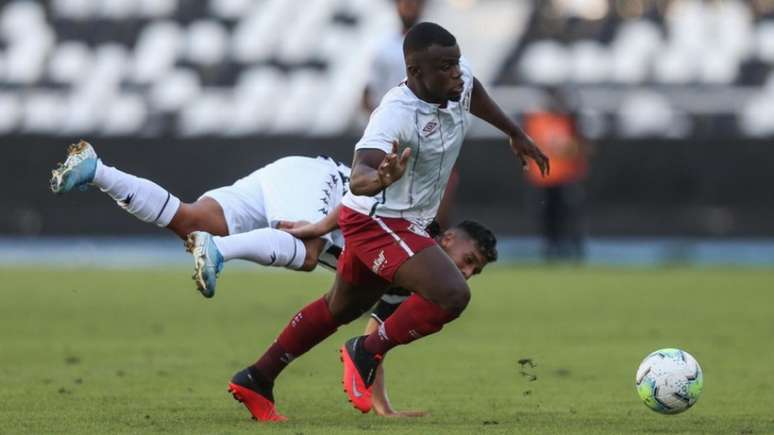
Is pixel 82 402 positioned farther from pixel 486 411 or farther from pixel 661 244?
pixel 661 244

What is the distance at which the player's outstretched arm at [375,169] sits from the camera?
6047mm

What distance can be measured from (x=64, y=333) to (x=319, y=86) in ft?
39.0

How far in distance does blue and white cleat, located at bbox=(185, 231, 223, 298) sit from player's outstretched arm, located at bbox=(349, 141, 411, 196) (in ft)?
3.07

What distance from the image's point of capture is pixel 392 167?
604cm

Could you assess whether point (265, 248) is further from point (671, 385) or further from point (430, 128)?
point (671, 385)

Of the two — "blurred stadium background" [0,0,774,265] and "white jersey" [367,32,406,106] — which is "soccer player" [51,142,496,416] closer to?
"white jersey" [367,32,406,106]

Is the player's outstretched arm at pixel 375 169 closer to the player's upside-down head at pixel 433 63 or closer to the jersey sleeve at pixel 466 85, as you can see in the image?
the player's upside-down head at pixel 433 63

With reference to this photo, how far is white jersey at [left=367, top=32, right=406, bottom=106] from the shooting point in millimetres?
10438

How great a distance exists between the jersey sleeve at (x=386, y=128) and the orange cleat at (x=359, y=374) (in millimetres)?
979

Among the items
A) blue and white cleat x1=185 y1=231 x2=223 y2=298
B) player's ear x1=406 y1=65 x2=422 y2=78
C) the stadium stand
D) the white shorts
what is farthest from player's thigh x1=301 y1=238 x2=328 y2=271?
the stadium stand

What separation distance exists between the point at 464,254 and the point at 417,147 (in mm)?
729

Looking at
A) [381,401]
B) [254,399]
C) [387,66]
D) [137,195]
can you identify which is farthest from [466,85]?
[387,66]

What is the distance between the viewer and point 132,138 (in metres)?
22.5

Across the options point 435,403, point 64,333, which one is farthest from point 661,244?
point 435,403
